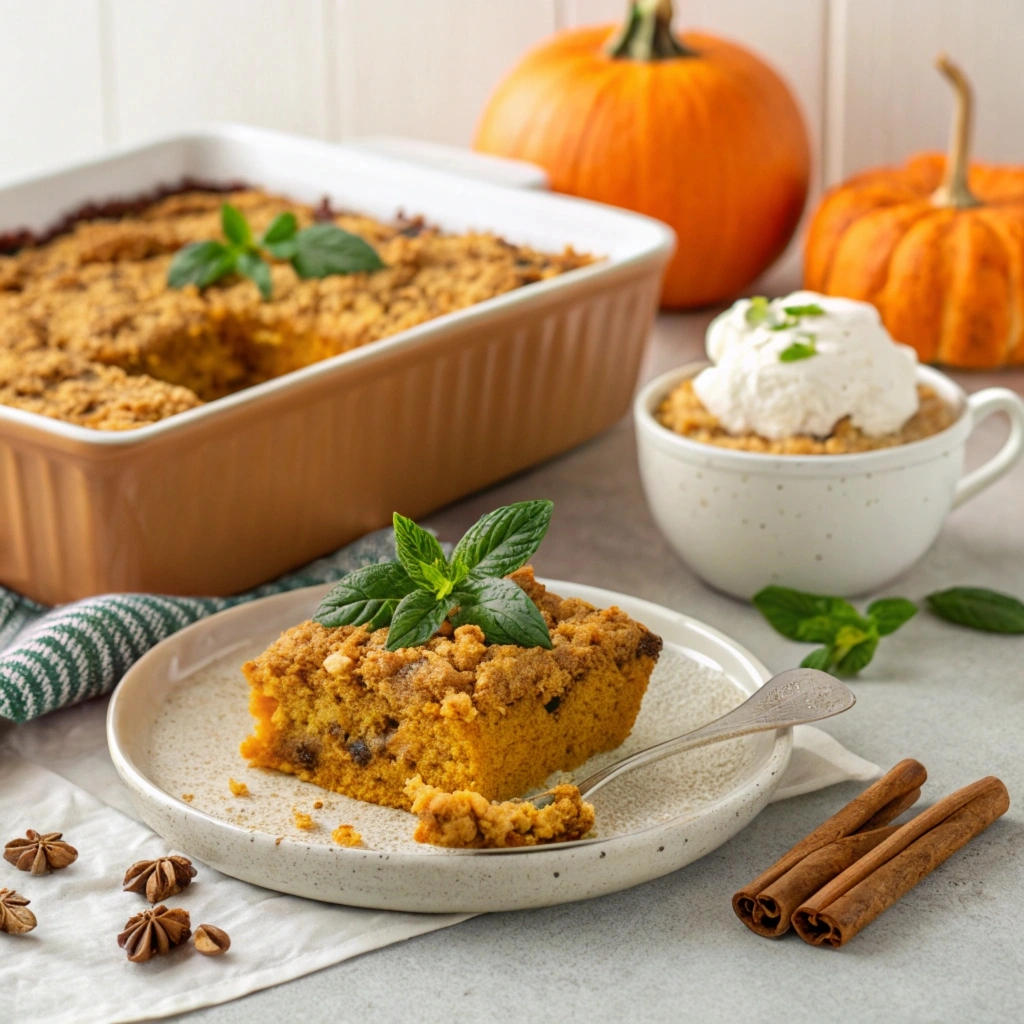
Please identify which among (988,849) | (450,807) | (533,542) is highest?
(533,542)

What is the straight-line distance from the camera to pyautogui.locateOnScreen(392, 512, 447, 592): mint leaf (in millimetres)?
1463

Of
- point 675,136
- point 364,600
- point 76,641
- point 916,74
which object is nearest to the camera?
point 364,600

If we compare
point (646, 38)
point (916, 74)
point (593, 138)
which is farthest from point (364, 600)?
point (916, 74)

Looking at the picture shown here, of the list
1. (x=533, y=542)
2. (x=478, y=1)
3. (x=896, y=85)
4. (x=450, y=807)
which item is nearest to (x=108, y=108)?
(x=478, y=1)

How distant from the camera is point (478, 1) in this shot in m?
3.48

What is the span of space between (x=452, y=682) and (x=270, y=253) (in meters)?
1.19

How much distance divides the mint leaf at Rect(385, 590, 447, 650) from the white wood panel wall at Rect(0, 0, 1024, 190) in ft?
7.59

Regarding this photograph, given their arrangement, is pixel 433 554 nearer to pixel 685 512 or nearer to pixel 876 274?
pixel 685 512

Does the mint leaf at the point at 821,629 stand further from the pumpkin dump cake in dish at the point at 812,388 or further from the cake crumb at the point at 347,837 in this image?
the cake crumb at the point at 347,837

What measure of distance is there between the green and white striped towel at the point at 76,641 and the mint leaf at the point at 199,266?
2.21 ft

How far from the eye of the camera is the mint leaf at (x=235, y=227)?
2.32 metres

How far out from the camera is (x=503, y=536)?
1.50 meters

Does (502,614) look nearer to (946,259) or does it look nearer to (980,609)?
(980,609)

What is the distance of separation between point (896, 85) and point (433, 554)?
2.28 metres
